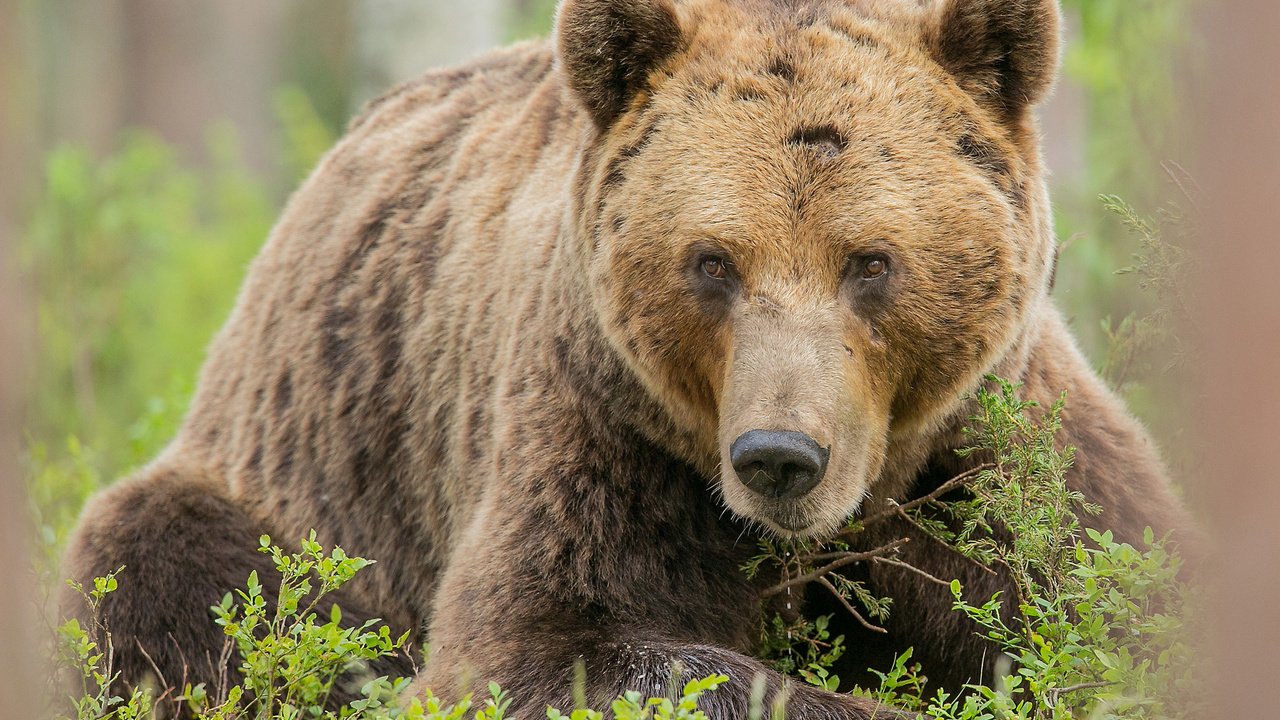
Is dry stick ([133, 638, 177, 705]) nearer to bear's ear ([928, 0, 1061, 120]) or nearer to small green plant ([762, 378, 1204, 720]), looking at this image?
small green plant ([762, 378, 1204, 720])

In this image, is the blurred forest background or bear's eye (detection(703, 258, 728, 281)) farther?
the blurred forest background

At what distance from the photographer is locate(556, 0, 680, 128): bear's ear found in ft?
14.0

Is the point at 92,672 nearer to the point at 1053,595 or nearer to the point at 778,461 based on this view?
the point at 778,461

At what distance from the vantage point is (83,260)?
1069 cm

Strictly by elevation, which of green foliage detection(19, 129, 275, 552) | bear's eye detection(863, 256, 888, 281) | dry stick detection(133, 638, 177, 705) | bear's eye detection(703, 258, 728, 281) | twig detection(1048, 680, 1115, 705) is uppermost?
bear's eye detection(703, 258, 728, 281)

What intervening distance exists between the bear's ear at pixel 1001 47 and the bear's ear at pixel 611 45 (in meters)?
0.73

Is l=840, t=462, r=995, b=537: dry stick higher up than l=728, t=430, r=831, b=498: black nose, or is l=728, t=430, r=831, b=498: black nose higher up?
l=728, t=430, r=831, b=498: black nose

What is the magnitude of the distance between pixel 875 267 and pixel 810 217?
21cm

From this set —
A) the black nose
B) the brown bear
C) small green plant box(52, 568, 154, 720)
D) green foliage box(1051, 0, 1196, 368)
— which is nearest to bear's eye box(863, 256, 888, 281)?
the brown bear

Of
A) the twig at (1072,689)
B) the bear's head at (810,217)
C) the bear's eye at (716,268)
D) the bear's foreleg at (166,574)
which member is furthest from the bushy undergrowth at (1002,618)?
the bear's eye at (716,268)

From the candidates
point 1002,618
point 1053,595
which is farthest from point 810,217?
point 1002,618

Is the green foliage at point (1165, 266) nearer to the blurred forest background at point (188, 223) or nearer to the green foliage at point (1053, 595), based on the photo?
the blurred forest background at point (188, 223)

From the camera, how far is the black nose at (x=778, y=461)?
369cm

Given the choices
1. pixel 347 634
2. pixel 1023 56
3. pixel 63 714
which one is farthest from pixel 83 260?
pixel 1023 56
